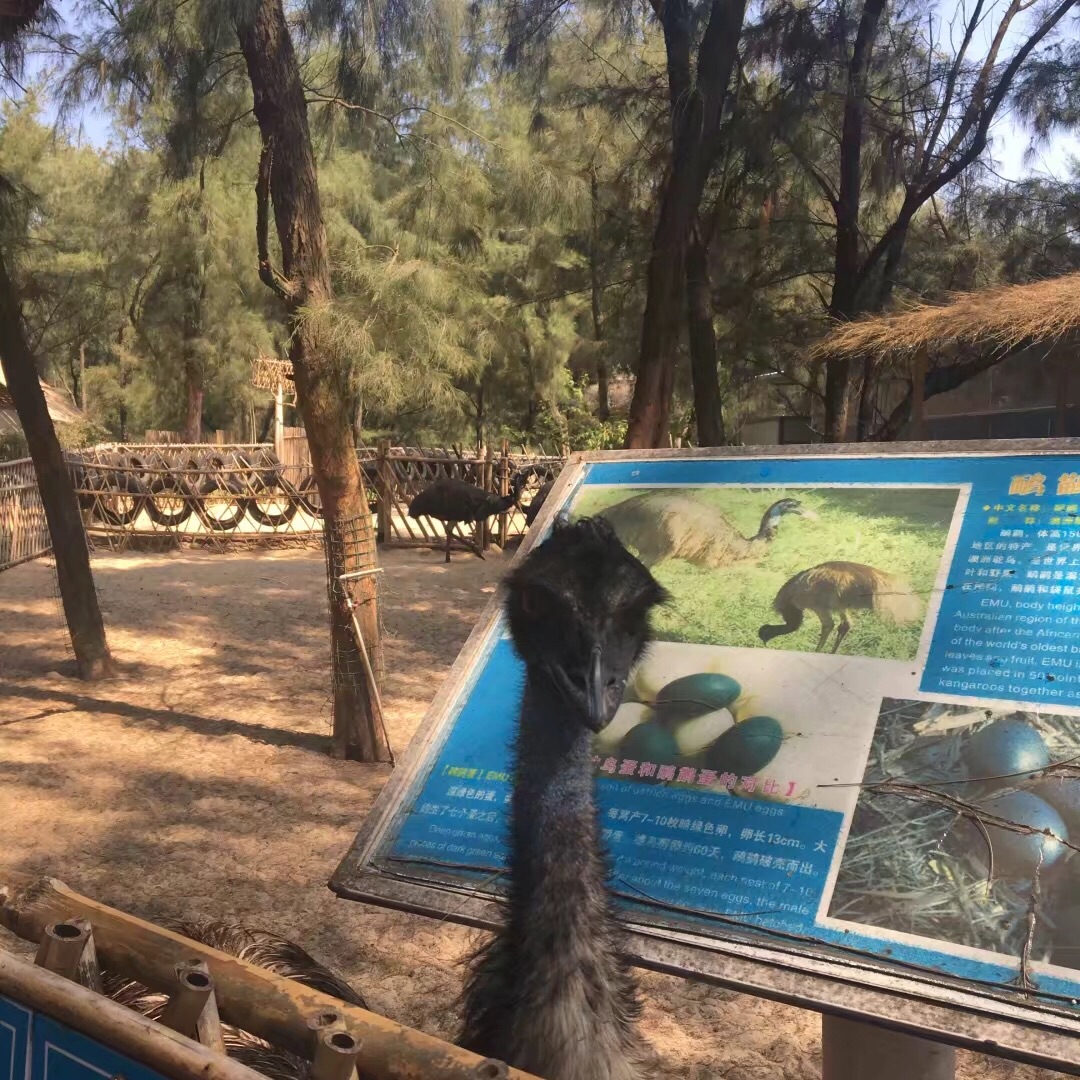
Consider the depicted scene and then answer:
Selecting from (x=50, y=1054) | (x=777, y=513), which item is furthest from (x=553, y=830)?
(x=777, y=513)

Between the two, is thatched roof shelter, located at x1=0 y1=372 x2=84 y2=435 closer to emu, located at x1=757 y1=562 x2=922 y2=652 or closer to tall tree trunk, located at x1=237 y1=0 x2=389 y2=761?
tall tree trunk, located at x1=237 y1=0 x2=389 y2=761

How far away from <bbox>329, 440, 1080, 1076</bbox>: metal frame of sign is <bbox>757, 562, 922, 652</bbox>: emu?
10.7 inches

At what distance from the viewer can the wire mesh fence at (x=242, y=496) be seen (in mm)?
13562

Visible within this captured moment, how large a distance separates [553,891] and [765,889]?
324mm

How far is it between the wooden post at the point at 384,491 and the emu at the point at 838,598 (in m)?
11.7

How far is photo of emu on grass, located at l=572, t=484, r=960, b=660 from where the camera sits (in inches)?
75.5

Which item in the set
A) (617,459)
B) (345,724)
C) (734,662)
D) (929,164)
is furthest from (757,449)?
(929,164)

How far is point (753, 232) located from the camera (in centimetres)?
1010

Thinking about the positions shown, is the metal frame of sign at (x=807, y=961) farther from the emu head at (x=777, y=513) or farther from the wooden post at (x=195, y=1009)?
the wooden post at (x=195, y=1009)

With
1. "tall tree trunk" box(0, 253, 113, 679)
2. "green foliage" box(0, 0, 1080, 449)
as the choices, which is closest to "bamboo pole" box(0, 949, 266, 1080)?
"green foliage" box(0, 0, 1080, 449)

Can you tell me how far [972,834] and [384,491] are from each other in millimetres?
12452

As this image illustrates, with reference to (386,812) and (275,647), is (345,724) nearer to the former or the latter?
(275,647)

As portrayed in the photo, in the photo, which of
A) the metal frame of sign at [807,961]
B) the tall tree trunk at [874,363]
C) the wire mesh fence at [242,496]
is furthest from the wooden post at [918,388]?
the metal frame of sign at [807,961]

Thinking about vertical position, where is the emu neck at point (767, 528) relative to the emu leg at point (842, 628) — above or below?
above
